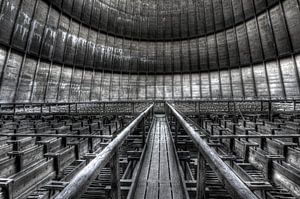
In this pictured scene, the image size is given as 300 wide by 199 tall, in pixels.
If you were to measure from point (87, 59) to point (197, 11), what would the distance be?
49.0 ft

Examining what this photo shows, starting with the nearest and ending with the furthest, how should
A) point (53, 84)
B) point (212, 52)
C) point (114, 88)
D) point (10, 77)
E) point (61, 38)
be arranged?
point (10, 77)
point (53, 84)
point (61, 38)
point (212, 52)
point (114, 88)

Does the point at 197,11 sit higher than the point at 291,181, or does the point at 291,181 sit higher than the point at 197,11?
the point at 197,11

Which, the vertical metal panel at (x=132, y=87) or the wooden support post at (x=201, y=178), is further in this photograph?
the vertical metal panel at (x=132, y=87)

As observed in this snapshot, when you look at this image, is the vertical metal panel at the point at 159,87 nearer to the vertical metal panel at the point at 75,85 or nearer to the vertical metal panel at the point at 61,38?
the vertical metal panel at the point at 75,85

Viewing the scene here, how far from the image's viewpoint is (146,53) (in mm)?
24797

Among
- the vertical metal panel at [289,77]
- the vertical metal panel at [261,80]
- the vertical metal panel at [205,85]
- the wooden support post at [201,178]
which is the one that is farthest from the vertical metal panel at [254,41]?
the wooden support post at [201,178]

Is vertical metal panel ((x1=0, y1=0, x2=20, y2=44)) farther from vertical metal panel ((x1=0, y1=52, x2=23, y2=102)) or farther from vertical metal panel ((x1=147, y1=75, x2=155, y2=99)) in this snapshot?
vertical metal panel ((x1=147, y1=75, x2=155, y2=99))

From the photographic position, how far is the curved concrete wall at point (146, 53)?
1472 cm

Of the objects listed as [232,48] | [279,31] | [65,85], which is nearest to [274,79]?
[279,31]

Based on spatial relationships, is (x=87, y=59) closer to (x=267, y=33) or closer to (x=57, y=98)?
(x=57, y=98)

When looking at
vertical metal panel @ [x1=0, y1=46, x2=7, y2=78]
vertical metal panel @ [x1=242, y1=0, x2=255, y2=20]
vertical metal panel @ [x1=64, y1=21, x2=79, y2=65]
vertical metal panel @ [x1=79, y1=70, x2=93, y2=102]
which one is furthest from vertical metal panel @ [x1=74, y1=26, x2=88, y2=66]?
vertical metal panel @ [x1=242, y1=0, x2=255, y2=20]

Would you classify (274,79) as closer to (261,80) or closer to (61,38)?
(261,80)

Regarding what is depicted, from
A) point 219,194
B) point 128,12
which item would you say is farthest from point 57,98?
point 219,194

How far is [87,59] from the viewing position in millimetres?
20938
